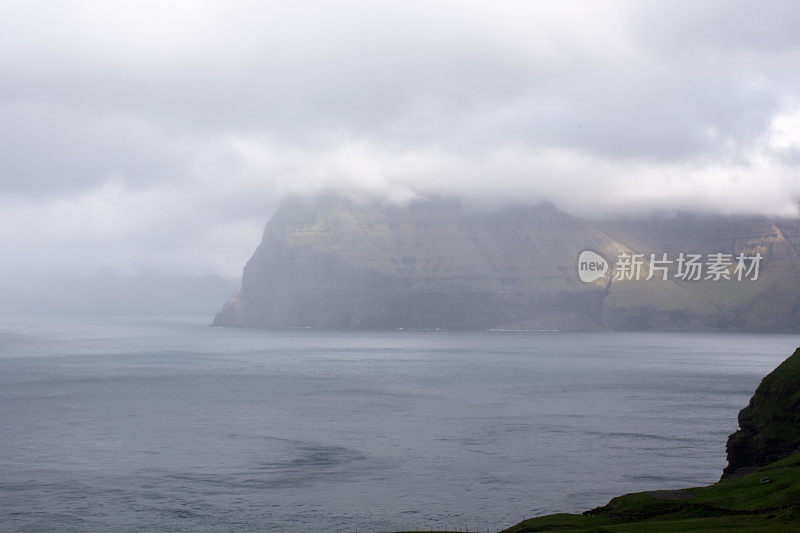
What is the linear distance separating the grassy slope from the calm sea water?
1132 cm

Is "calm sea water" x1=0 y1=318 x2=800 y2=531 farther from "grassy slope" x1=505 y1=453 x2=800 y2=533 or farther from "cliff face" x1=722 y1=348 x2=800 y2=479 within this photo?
"grassy slope" x1=505 y1=453 x2=800 y2=533

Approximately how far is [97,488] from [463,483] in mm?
26343

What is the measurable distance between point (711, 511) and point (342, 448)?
4241 centimetres

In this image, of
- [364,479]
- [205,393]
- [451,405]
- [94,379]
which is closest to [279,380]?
[205,393]

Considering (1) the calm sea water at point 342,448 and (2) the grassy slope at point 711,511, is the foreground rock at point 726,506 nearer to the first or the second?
(2) the grassy slope at point 711,511

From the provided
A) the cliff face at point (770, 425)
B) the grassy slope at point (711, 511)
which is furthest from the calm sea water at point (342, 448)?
the grassy slope at point (711, 511)

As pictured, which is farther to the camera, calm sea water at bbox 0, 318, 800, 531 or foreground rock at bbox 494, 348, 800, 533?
calm sea water at bbox 0, 318, 800, 531

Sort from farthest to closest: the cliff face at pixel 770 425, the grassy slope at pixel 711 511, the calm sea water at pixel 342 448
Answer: the cliff face at pixel 770 425
the calm sea water at pixel 342 448
the grassy slope at pixel 711 511

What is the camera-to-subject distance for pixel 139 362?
181 metres

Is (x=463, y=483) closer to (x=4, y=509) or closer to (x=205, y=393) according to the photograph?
(x=4, y=509)

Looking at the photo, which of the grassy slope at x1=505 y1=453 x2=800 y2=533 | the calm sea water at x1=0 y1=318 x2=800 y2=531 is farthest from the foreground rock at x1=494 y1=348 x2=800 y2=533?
the calm sea water at x1=0 y1=318 x2=800 y2=531

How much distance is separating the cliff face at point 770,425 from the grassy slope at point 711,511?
34.0 feet

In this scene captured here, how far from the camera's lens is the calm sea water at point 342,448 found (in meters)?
49.9

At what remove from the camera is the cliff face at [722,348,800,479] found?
50656mm
